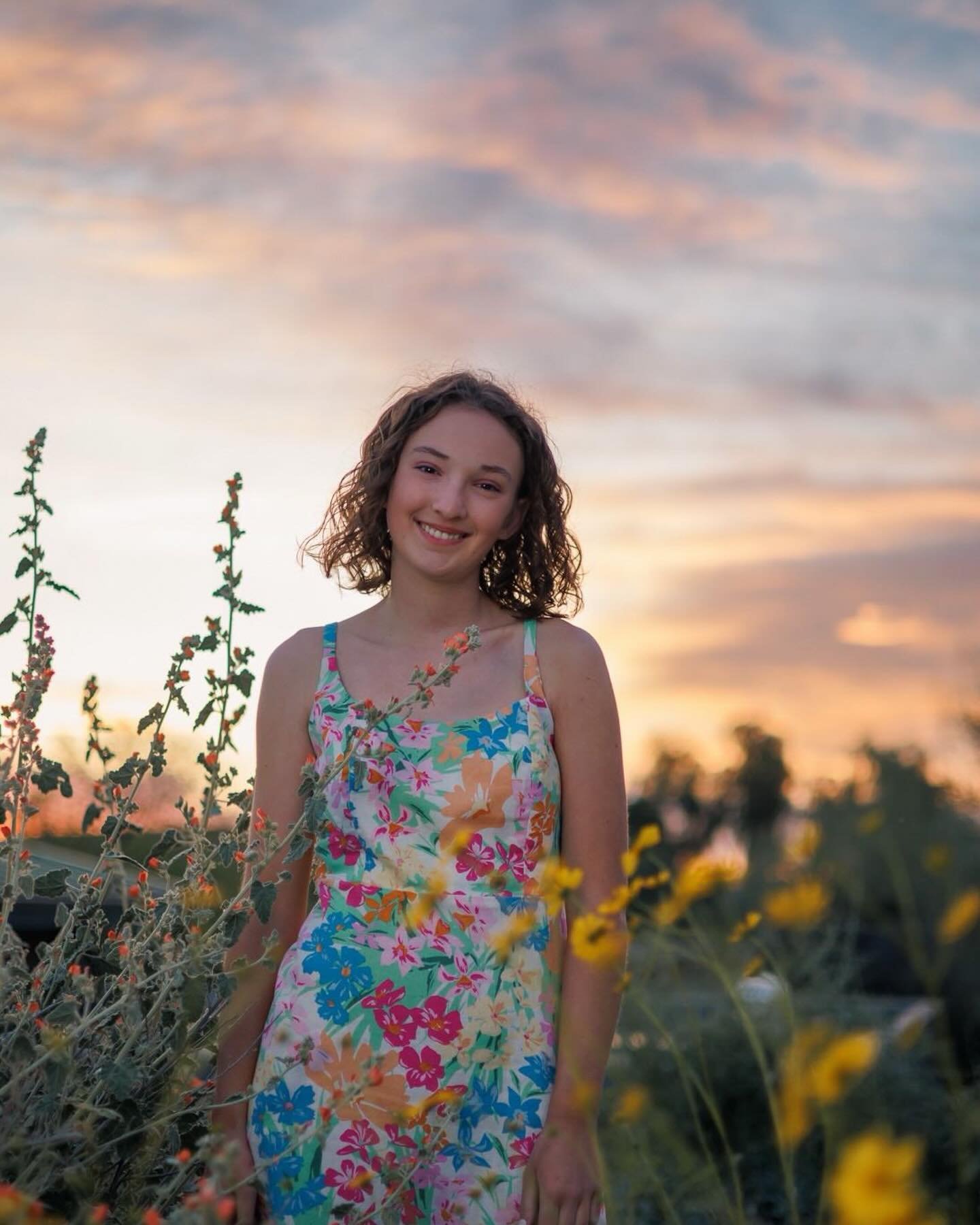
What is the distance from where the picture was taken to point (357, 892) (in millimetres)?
2322

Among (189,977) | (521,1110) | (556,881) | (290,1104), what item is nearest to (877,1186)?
(556,881)

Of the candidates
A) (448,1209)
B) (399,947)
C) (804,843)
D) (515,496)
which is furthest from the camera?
(515,496)

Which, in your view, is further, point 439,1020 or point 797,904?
point 439,1020

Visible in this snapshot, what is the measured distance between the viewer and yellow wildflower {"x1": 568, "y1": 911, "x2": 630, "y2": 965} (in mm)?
1292

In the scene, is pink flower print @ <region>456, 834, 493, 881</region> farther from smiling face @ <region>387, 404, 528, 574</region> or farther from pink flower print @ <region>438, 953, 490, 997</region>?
smiling face @ <region>387, 404, 528, 574</region>

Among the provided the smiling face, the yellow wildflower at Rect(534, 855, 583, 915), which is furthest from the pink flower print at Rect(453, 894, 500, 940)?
the yellow wildflower at Rect(534, 855, 583, 915)

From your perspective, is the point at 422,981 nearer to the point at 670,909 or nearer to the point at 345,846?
the point at 345,846

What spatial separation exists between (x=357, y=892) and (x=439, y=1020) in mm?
253

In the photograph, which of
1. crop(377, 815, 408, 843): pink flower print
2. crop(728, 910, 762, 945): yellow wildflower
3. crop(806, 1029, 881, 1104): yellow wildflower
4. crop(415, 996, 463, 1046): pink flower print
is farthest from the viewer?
crop(377, 815, 408, 843): pink flower print

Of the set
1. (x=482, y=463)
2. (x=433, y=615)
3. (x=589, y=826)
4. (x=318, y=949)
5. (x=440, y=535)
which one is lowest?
(x=318, y=949)

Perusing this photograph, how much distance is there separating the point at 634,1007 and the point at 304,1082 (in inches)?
133

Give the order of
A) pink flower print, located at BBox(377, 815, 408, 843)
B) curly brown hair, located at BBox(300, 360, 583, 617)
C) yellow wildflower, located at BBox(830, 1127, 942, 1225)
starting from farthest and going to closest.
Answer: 1. curly brown hair, located at BBox(300, 360, 583, 617)
2. pink flower print, located at BBox(377, 815, 408, 843)
3. yellow wildflower, located at BBox(830, 1127, 942, 1225)

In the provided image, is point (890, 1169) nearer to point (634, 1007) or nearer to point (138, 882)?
point (138, 882)

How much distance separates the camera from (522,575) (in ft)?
9.43
